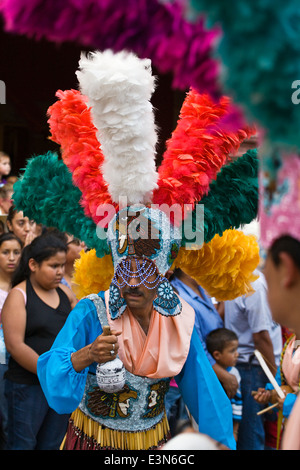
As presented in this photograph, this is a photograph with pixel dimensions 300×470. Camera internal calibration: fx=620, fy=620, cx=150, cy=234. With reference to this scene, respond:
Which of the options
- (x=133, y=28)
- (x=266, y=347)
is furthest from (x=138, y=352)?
(x=266, y=347)

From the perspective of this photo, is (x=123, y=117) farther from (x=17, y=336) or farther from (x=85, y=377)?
(x=17, y=336)

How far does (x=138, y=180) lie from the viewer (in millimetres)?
2602

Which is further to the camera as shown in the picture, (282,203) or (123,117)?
(123,117)

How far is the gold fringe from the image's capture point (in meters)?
2.65

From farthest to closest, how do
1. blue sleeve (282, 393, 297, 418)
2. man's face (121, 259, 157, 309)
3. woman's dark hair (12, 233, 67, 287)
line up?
woman's dark hair (12, 233, 67, 287) < blue sleeve (282, 393, 297, 418) < man's face (121, 259, 157, 309)

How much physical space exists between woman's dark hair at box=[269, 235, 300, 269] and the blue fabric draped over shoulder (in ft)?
3.96

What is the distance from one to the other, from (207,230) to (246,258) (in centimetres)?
34

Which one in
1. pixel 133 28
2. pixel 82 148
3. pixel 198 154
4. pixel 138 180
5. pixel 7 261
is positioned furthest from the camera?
pixel 7 261

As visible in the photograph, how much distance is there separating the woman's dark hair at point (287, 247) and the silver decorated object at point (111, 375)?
3.64ft

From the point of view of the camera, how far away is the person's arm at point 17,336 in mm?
3801

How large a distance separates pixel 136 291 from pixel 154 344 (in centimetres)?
26

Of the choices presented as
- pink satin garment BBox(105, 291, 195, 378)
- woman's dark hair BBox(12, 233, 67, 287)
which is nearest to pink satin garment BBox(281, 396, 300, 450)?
pink satin garment BBox(105, 291, 195, 378)

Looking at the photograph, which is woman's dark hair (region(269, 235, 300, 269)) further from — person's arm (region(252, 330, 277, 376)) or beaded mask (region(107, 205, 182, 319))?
person's arm (region(252, 330, 277, 376))
